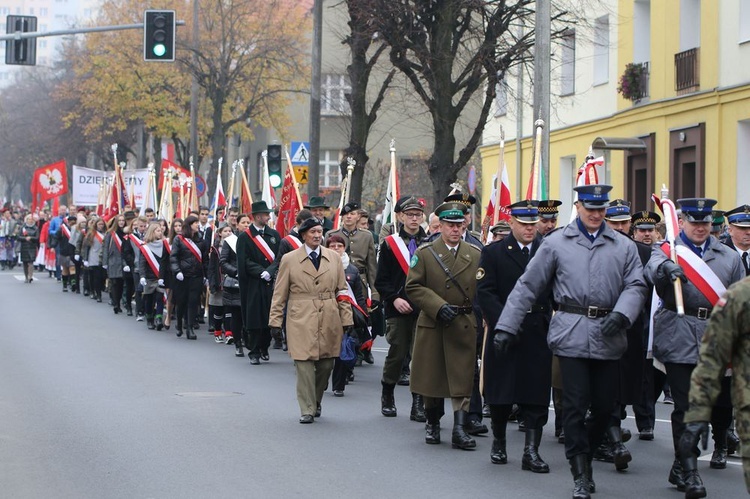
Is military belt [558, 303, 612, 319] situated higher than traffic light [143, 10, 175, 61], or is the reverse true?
traffic light [143, 10, 175, 61]

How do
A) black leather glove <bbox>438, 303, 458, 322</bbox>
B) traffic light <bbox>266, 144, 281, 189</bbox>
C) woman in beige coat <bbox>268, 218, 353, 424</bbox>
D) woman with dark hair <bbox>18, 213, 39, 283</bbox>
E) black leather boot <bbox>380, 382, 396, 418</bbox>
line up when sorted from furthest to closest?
woman with dark hair <bbox>18, 213, 39, 283</bbox> → traffic light <bbox>266, 144, 281, 189</bbox> → black leather boot <bbox>380, 382, 396, 418</bbox> → woman in beige coat <bbox>268, 218, 353, 424</bbox> → black leather glove <bbox>438, 303, 458, 322</bbox>

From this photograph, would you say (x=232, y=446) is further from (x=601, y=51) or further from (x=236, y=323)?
(x=601, y=51)

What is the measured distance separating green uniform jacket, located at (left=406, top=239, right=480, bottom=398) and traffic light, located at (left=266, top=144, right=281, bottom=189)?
15179 millimetres

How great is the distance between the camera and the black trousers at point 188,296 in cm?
2047

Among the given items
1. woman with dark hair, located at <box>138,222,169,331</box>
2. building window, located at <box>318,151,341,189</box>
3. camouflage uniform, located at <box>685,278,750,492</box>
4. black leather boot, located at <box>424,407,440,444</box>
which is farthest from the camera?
building window, located at <box>318,151,341,189</box>

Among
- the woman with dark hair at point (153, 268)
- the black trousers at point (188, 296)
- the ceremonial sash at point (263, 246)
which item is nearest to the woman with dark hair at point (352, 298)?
the ceremonial sash at point (263, 246)

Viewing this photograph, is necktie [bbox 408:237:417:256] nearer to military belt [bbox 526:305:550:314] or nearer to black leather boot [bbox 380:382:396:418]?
black leather boot [bbox 380:382:396:418]

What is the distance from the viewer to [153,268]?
2217 cm

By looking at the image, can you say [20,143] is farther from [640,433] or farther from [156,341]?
[640,433]

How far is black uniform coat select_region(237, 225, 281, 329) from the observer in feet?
53.7

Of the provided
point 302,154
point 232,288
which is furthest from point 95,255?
point 232,288

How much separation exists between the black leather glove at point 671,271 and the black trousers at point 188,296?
12.7 metres

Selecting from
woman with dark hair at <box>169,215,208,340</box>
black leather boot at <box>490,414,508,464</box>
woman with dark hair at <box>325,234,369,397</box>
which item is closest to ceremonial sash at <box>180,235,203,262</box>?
woman with dark hair at <box>169,215,208,340</box>

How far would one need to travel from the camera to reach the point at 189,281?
2048 cm
